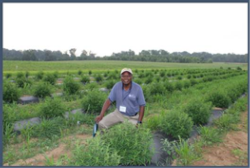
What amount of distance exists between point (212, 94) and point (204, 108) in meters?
2.36

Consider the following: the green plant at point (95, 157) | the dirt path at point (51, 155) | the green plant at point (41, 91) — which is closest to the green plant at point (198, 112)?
the dirt path at point (51, 155)

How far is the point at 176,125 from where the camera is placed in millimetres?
4012

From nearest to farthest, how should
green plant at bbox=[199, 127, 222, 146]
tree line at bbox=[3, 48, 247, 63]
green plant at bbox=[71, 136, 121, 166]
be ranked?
1. green plant at bbox=[71, 136, 121, 166]
2. green plant at bbox=[199, 127, 222, 146]
3. tree line at bbox=[3, 48, 247, 63]

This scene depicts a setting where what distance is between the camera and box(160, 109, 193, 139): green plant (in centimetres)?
401

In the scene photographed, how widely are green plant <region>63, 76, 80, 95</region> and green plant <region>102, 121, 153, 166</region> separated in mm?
5666

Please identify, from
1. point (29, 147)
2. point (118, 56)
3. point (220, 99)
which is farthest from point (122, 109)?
point (118, 56)

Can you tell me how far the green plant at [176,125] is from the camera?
401cm

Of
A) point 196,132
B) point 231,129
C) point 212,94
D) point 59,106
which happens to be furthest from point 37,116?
point 212,94

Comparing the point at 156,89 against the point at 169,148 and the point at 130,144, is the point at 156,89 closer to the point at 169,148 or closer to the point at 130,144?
the point at 169,148

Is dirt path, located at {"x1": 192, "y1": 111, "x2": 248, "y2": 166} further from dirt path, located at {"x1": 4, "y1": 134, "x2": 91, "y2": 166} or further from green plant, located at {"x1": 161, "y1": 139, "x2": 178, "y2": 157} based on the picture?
dirt path, located at {"x1": 4, "y1": 134, "x2": 91, "y2": 166}

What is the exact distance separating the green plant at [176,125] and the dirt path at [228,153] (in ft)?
1.58

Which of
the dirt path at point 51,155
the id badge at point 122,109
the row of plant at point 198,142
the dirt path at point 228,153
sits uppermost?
the id badge at point 122,109

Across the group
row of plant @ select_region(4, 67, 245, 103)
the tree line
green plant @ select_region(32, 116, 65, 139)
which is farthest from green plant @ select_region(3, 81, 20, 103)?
the tree line

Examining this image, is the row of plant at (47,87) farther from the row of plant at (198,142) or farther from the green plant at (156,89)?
the row of plant at (198,142)
